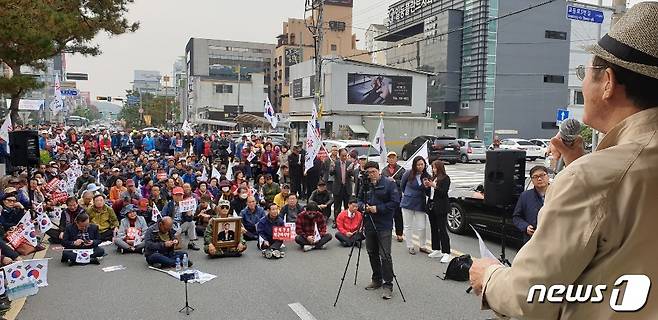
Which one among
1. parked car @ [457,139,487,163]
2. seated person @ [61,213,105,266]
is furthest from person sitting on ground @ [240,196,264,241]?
parked car @ [457,139,487,163]

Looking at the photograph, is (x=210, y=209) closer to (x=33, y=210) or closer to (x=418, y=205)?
(x=33, y=210)

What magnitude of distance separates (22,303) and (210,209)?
5448 mm

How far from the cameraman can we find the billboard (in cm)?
3110

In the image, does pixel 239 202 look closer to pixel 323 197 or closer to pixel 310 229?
pixel 323 197

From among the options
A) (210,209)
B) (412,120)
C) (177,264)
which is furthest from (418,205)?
(412,120)

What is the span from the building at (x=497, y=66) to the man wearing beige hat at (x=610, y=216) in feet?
140

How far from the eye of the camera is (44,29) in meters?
12.3

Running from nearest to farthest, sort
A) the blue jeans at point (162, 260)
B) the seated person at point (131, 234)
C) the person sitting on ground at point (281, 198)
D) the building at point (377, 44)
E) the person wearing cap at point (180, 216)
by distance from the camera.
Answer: the blue jeans at point (162, 260), the seated person at point (131, 234), the person wearing cap at point (180, 216), the person sitting on ground at point (281, 198), the building at point (377, 44)

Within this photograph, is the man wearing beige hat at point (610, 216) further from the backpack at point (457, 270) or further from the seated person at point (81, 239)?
the seated person at point (81, 239)

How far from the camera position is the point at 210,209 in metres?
11.8

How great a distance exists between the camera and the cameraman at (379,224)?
693cm

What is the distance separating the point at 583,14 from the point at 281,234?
28.7 ft

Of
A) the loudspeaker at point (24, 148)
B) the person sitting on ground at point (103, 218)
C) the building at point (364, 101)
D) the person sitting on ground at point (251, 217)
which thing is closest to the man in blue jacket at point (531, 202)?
the person sitting on ground at point (251, 217)

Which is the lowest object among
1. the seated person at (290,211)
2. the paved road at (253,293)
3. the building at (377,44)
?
the paved road at (253,293)
